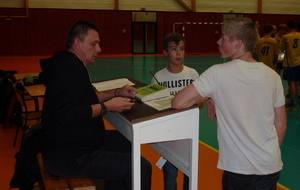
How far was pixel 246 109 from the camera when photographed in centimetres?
198

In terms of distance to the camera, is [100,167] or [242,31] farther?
[100,167]

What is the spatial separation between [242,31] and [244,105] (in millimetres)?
412

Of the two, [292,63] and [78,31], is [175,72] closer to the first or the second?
[78,31]

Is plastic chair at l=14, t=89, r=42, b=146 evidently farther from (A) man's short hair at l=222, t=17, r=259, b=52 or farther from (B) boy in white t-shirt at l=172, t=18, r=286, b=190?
(A) man's short hair at l=222, t=17, r=259, b=52

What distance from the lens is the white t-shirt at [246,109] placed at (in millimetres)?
1962

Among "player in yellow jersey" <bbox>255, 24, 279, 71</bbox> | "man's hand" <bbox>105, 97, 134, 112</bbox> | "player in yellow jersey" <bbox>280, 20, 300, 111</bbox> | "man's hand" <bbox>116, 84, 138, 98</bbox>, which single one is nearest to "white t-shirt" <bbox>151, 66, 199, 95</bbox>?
"man's hand" <bbox>116, 84, 138, 98</bbox>

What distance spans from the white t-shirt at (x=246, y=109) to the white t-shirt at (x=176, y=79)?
139 centimetres

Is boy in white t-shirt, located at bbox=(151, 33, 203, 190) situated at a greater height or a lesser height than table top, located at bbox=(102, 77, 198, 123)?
greater

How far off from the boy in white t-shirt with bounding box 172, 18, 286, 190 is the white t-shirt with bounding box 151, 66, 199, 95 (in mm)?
1363

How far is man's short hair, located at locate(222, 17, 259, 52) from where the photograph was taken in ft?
6.44

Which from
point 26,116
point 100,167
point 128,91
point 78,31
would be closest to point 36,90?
point 26,116

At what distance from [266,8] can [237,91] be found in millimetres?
22528

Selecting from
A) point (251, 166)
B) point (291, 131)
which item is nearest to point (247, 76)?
point (251, 166)

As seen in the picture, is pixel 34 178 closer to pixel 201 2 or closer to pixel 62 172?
pixel 62 172
